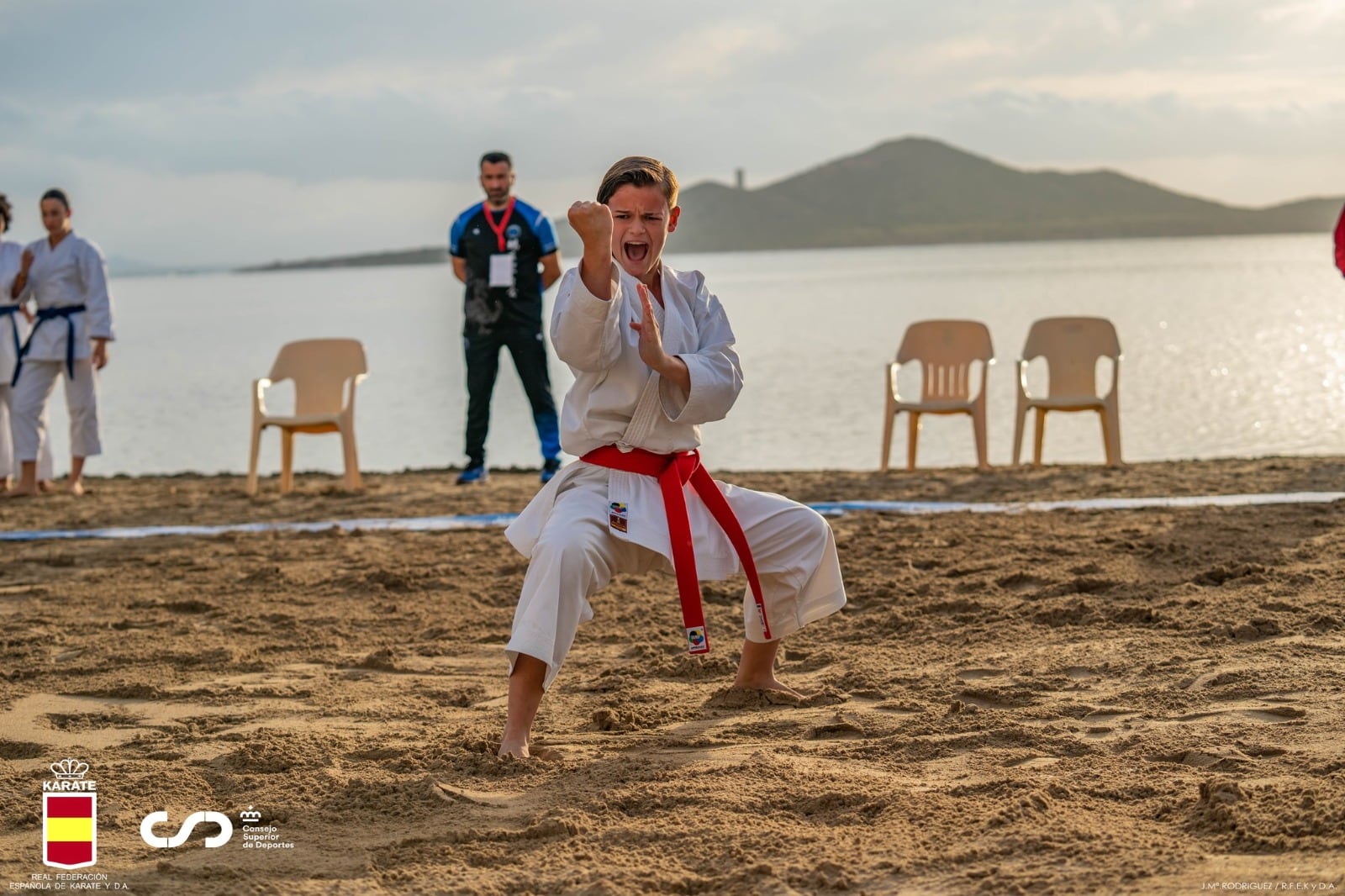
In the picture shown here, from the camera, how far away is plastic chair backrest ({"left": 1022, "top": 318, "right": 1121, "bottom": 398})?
948 cm

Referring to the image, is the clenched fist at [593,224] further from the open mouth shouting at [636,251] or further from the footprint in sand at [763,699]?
the footprint in sand at [763,699]

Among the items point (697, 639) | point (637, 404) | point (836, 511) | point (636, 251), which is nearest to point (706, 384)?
point (637, 404)

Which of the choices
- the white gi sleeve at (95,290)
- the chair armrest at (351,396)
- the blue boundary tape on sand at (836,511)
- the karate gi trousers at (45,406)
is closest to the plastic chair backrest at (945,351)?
the blue boundary tape on sand at (836,511)

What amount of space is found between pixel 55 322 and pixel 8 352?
0.50 meters

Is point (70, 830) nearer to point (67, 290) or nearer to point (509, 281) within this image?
point (509, 281)

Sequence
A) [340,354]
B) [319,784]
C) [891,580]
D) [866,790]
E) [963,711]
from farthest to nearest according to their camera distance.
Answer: [340,354] < [891,580] < [963,711] < [319,784] < [866,790]

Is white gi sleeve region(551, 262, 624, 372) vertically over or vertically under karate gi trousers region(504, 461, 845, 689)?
over

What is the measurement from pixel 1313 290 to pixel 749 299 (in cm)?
1703

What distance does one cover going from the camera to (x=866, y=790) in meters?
3.02

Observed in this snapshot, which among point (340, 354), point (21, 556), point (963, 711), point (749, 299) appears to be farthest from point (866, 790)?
point (749, 299)

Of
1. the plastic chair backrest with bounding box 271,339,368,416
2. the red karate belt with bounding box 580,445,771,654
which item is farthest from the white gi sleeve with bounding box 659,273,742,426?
the plastic chair backrest with bounding box 271,339,368,416

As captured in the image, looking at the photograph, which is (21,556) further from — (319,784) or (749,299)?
(749,299)

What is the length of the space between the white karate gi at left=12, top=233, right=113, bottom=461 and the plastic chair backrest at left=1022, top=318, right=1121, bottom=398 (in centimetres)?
622

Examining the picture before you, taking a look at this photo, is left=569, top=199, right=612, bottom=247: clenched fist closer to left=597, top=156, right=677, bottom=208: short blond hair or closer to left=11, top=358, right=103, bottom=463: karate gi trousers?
left=597, top=156, right=677, bottom=208: short blond hair
